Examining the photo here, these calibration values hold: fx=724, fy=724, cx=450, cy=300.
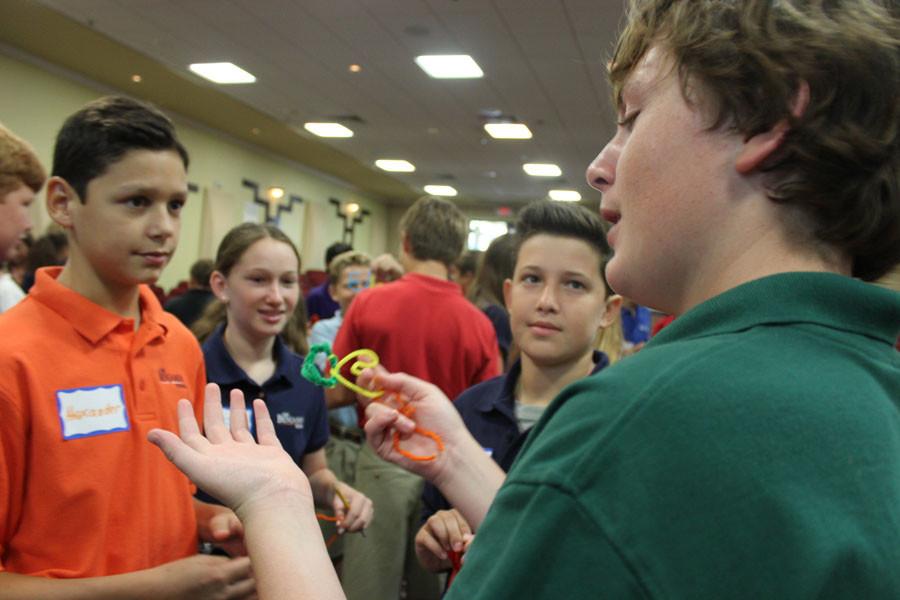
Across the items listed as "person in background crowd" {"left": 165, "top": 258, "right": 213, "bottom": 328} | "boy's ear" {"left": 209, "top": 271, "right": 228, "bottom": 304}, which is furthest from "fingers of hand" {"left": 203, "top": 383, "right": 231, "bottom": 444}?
"person in background crowd" {"left": 165, "top": 258, "right": 213, "bottom": 328}

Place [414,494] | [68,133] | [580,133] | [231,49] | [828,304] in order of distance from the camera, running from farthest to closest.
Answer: [580,133] < [231,49] < [414,494] < [68,133] < [828,304]

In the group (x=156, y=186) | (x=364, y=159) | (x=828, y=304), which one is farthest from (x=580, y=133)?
(x=828, y=304)

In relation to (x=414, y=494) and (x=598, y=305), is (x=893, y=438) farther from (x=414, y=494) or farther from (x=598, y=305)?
(x=414, y=494)

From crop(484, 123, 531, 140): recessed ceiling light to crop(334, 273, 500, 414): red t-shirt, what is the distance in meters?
7.89

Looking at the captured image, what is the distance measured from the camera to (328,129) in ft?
38.1

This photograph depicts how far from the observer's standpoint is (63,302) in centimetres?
142

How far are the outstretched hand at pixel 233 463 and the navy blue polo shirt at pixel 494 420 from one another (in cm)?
94

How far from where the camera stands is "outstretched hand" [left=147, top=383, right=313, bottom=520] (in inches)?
35.0

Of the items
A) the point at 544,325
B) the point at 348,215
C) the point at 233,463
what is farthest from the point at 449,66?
the point at 348,215

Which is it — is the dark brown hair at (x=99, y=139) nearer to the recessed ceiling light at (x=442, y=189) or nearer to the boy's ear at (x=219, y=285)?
the boy's ear at (x=219, y=285)

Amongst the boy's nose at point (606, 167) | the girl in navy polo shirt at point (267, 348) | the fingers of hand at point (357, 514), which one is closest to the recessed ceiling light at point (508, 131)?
the girl in navy polo shirt at point (267, 348)

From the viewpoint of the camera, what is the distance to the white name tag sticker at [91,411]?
1.33 m

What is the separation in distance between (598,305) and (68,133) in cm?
136

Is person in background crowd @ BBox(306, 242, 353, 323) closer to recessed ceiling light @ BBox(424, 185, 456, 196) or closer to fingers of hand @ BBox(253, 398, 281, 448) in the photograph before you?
fingers of hand @ BBox(253, 398, 281, 448)
